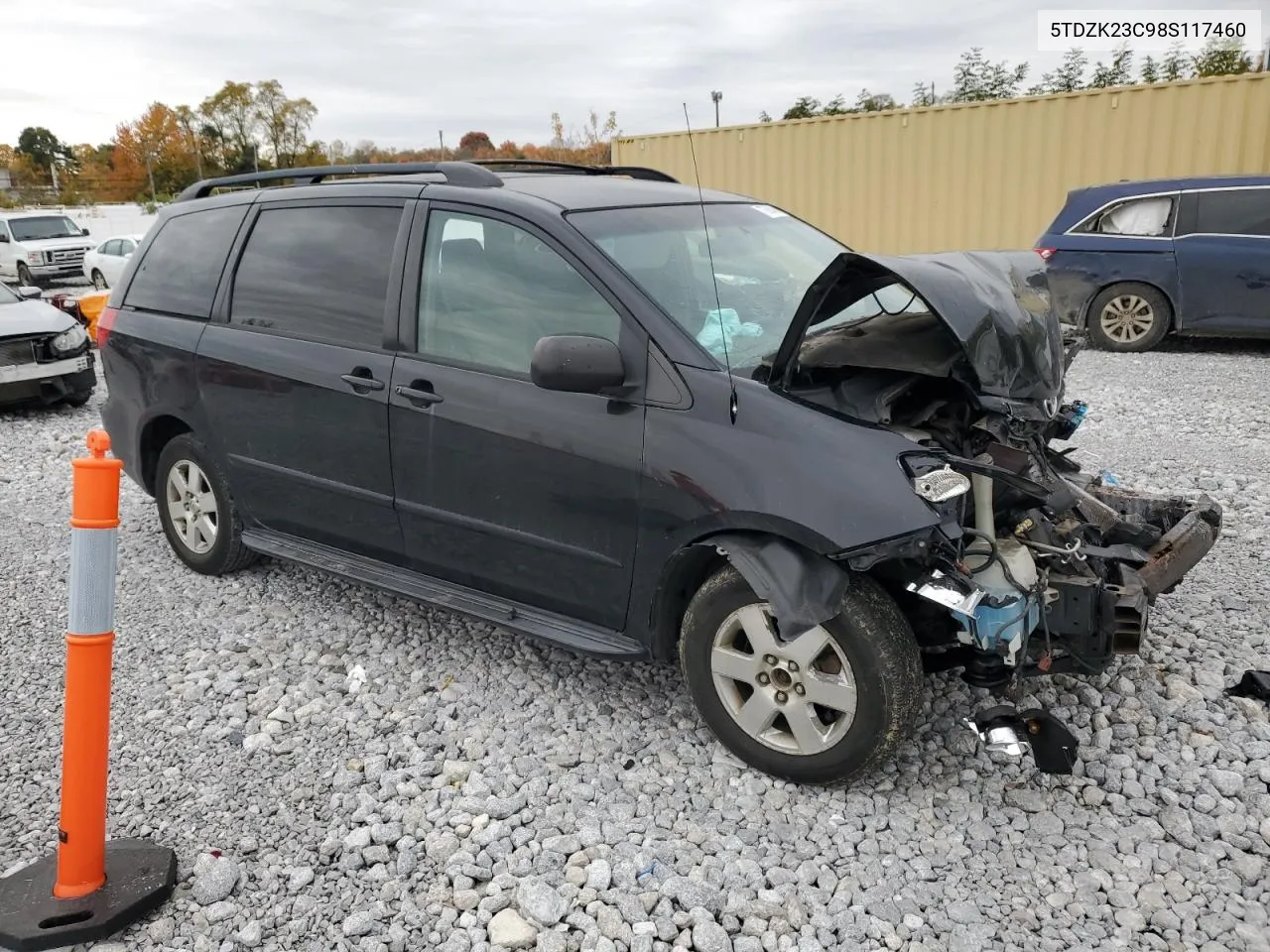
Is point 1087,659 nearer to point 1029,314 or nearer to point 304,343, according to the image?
point 1029,314

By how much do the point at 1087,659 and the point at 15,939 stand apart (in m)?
2.93

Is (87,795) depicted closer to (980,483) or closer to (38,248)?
(980,483)

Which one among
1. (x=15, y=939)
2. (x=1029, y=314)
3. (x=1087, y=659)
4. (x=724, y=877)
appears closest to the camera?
(x=15, y=939)

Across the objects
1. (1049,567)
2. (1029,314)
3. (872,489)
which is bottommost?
(1049,567)

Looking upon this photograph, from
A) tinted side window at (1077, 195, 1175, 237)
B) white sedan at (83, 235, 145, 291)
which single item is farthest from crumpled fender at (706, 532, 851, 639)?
white sedan at (83, 235, 145, 291)

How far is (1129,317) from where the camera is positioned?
10.0m

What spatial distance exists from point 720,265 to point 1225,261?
785 centimetres

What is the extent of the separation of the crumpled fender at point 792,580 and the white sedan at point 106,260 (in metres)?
21.8

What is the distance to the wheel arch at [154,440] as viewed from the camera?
4.70 meters

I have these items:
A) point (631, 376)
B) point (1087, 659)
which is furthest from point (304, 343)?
point (1087, 659)

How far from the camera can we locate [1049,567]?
3.02m

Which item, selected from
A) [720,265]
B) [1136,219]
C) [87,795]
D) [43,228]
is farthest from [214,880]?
[43,228]

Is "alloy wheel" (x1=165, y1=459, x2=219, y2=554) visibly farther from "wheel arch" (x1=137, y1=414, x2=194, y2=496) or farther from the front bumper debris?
the front bumper debris

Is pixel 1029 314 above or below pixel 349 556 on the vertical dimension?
above
